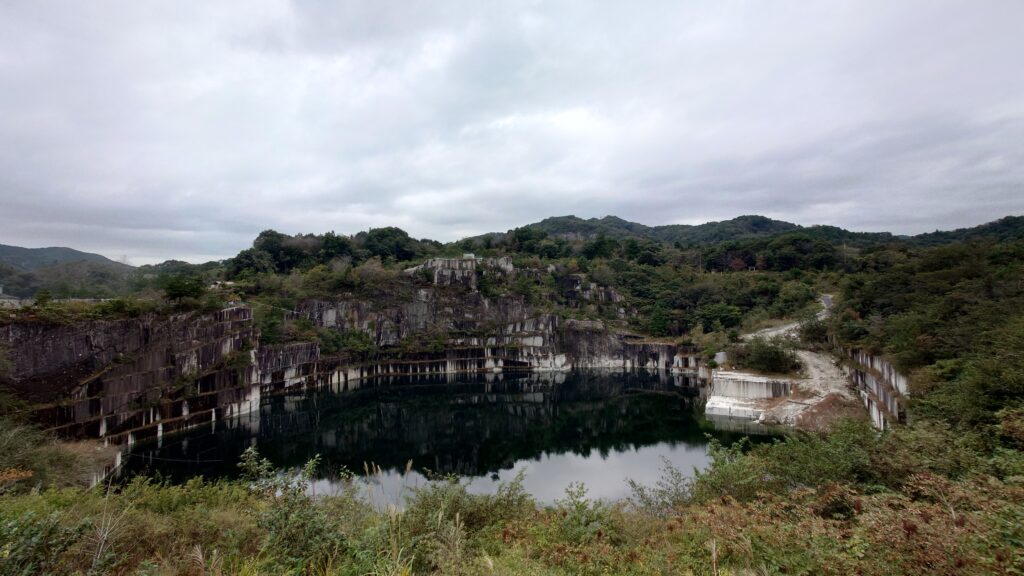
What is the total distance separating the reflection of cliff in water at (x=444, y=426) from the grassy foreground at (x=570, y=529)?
479 inches

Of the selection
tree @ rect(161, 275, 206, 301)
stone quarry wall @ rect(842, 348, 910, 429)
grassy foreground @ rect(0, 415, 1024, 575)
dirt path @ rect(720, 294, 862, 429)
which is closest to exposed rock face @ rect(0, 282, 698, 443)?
tree @ rect(161, 275, 206, 301)

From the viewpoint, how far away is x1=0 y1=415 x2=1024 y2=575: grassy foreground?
3793 mm

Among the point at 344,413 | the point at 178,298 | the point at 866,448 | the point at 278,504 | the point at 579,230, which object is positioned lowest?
the point at 344,413

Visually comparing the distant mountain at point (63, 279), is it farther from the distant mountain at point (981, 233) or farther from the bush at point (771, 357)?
the distant mountain at point (981, 233)

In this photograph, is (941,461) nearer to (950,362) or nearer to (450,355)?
(950,362)

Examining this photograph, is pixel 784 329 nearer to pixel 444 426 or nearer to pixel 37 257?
pixel 444 426

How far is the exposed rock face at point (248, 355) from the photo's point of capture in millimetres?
17109

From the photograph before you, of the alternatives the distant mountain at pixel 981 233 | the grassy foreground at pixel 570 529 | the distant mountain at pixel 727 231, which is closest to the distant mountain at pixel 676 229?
the distant mountain at pixel 727 231

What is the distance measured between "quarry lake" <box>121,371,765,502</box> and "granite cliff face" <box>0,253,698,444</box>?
1.81 metres

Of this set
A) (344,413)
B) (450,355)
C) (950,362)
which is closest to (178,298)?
(344,413)

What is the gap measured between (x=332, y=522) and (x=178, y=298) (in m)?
24.3

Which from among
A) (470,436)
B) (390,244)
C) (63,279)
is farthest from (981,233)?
(63,279)

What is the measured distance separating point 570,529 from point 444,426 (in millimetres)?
20914

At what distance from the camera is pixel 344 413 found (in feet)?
91.2
